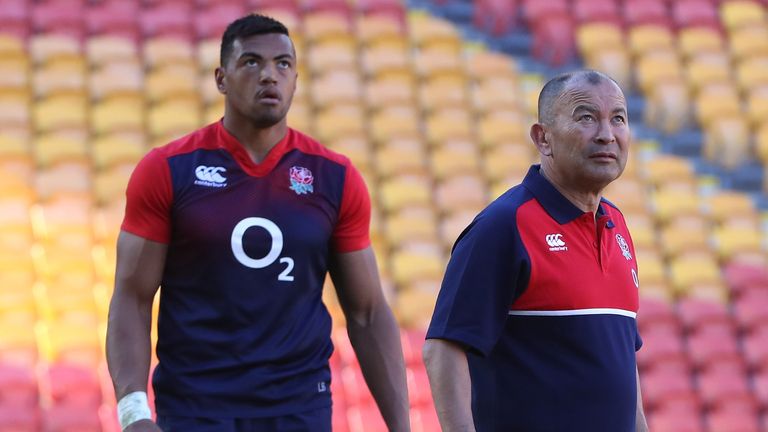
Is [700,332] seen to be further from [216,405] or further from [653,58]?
[216,405]

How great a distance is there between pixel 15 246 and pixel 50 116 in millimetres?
1251

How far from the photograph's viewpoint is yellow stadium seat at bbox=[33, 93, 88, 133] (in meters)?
7.84

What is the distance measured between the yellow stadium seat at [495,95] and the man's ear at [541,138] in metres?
5.89

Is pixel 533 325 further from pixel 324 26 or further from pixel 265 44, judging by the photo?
pixel 324 26

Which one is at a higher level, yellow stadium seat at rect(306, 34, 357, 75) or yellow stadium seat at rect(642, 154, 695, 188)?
yellow stadium seat at rect(306, 34, 357, 75)

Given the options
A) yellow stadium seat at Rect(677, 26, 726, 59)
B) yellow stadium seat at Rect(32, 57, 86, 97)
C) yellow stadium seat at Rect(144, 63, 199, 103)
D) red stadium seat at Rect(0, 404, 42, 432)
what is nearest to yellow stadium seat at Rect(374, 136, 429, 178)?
yellow stadium seat at Rect(144, 63, 199, 103)

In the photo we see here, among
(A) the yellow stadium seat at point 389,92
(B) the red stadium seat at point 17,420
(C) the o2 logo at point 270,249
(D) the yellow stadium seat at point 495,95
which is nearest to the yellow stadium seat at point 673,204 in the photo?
(D) the yellow stadium seat at point 495,95

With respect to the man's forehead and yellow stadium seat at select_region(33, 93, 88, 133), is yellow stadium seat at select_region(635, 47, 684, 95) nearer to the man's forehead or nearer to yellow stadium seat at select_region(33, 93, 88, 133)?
yellow stadium seat at select_region(33, 93, 88, 133)

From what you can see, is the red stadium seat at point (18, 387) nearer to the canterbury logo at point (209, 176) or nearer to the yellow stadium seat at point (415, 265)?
the yellow stadium seat at point (415, 265)

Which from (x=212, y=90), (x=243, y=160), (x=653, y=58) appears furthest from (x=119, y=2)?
(x=243, y=160)

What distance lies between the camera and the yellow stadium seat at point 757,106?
873 centimetres

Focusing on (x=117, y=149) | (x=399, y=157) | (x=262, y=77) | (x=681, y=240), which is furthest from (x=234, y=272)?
(x=681, y=240)

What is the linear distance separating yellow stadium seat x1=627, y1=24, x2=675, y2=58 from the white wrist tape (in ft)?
22.7

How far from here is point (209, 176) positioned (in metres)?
3.14
